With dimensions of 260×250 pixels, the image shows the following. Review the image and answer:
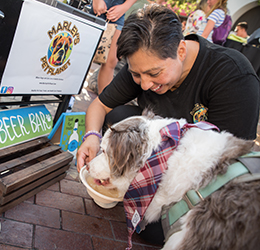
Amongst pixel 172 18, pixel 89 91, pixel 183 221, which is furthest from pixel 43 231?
pixel 89 91

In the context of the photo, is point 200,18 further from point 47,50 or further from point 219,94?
point 47,50

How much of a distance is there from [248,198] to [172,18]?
1346mm

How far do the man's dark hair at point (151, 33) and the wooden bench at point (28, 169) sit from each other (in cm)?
117

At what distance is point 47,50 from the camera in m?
2.07

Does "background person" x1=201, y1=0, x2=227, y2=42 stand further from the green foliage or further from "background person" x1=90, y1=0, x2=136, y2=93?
the green foliage

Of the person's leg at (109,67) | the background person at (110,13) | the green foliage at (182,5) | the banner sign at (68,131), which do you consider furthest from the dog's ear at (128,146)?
the green foliage at (182,5)

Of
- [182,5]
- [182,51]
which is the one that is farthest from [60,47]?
[182,5]

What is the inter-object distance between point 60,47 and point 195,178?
1.68 metres

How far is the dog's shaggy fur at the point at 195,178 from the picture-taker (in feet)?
3.55

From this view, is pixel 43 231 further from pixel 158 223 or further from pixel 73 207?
pixel 158 223

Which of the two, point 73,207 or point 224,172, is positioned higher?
point 224,172

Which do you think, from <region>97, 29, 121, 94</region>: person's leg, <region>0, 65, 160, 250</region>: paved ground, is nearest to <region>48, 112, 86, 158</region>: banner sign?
<region>0, 65, 160, 250</region>: paved ground

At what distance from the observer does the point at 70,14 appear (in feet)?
6.79

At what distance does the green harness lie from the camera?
1188 mm
